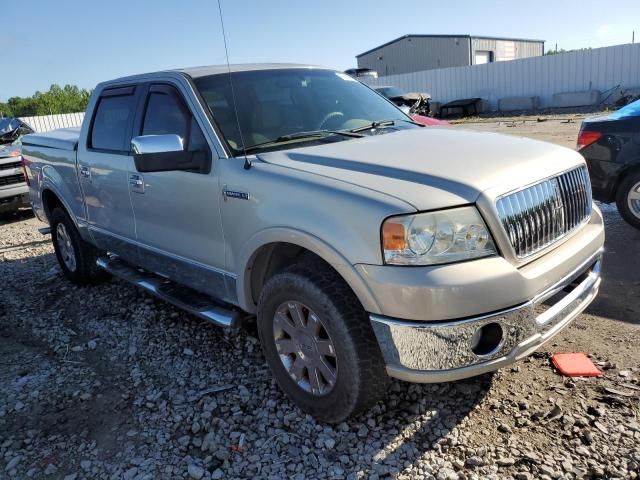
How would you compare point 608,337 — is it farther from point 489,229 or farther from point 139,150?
point 139,150

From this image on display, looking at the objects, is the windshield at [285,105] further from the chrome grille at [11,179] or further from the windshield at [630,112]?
the chrome grille at [11,179]

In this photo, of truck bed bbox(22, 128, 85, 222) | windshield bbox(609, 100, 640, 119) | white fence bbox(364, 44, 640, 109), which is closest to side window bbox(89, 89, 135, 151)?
truck bed bbox(22, 128, 85, 222)

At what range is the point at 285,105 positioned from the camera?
3811 millimetres

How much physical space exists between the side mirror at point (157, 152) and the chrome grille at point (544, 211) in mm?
1883

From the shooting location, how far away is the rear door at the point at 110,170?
4.36 m

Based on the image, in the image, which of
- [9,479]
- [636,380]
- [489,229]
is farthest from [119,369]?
[636,380]

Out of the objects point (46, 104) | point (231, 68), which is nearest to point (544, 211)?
point (231, 68)

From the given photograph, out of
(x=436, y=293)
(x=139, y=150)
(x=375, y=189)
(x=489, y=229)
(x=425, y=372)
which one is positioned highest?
(x=139, y=150)

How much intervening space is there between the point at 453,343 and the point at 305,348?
2.88ft

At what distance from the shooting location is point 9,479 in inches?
113

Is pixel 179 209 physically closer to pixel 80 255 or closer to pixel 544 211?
pixel 544 211

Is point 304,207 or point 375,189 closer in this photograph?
point 375,189

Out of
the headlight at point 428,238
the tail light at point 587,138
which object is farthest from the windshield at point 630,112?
the headlight at point 428,238

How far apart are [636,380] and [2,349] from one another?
4.61m
